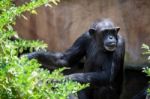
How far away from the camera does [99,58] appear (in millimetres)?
5020

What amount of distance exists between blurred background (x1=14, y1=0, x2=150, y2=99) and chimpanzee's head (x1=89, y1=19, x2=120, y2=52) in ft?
3.87

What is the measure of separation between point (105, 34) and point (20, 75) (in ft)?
10.2

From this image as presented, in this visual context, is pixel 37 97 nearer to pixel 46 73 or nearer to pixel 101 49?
pixel 46 73

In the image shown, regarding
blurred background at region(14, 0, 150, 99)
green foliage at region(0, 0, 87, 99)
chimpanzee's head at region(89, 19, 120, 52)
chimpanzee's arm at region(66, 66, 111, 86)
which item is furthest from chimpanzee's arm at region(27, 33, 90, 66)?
green foliage at region(0, 0, 87, 99)

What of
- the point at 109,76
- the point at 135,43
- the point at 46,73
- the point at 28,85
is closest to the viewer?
the point at 28,85

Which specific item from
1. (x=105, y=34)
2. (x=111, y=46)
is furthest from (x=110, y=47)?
(x=105, y=34)

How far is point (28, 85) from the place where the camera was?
1.93 m

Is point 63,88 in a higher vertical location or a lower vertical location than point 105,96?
higher

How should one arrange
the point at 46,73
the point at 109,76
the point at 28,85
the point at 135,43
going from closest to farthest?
the point at 28,85 → the point at 46,73 → the point at 109,76 → the point at 135,43

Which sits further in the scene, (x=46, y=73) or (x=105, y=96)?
(x=105, y=96)

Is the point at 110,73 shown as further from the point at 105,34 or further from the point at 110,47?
the point at 105,34

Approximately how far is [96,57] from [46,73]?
301 centimetres

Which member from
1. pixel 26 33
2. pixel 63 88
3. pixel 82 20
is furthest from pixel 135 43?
pixel 63 88

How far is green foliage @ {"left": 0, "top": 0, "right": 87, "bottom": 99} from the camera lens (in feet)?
6.34
